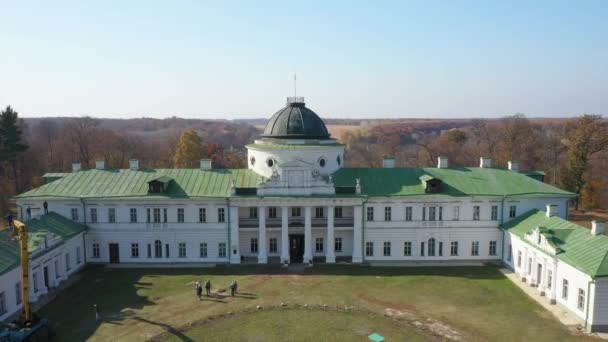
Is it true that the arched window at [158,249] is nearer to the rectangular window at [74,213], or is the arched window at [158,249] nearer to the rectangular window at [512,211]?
the rectangular window at [74,213]

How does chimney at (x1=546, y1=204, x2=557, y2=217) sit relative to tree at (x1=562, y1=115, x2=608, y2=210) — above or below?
below

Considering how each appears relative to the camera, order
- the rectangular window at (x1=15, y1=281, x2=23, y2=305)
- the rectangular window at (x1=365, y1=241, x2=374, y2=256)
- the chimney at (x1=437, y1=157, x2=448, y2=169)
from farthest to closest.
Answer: the chimney at (x1=437, y1=157, x2=448, y2=169)
the rectangular window at (x1=365, y1=241, x2=374, y2=256)
the rectangular window at (x1=15, y1=281, x2=23, y2=305)

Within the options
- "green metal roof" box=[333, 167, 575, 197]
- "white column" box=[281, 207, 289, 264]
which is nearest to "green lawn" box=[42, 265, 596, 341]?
"white column" box=[281, 207, 289, 264]

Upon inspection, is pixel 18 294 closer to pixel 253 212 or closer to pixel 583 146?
pixel 253 212

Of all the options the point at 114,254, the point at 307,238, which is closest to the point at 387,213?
the point at 307,238

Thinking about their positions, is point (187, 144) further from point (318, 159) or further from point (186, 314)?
point (186, 314)

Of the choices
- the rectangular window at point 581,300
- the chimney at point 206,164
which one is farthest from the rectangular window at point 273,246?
the rectangular window at point 581,300

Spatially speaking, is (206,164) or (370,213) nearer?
(370,213)

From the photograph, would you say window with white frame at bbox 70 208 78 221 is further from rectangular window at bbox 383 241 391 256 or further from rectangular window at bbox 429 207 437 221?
rectangular window at bbox 429 207 437 221
